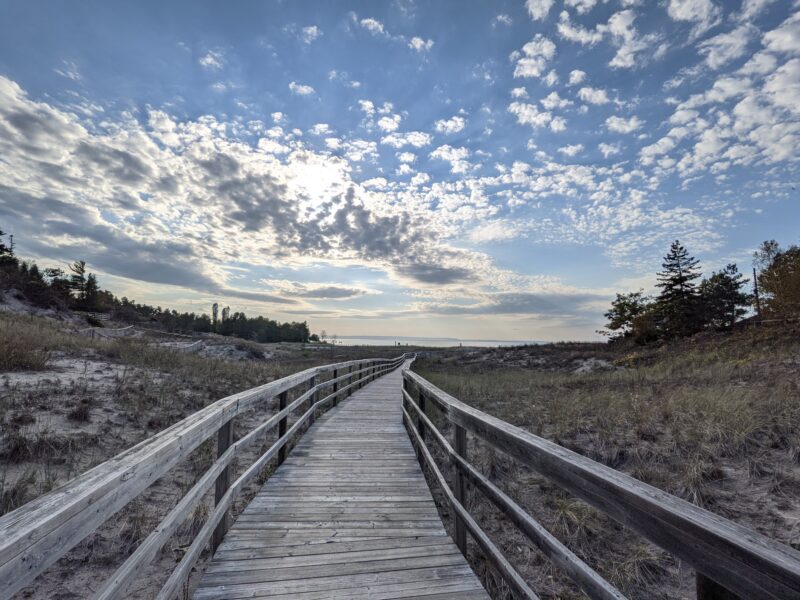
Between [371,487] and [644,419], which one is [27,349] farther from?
[644,419]

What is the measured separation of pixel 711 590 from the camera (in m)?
1.21

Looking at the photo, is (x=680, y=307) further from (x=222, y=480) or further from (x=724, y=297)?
(x=222, y=480)

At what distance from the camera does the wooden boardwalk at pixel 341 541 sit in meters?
2.79

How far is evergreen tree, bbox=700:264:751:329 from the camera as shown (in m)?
39.4

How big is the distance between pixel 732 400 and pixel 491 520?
635cm

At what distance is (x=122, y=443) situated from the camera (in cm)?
611

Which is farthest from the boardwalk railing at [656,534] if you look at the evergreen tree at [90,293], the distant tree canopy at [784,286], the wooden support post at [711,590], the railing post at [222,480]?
the evergreen tree at [90,293]

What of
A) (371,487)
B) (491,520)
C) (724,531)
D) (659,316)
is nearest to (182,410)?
(371,487)

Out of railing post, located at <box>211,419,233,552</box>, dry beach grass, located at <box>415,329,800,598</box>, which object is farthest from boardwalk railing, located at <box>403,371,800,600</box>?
railing post, located at <box>211,419,233,552</box>

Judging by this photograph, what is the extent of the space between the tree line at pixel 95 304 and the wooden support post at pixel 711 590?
146 ft

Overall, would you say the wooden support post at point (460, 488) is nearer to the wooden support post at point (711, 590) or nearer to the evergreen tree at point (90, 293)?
the wooden support post at point (711, 590)

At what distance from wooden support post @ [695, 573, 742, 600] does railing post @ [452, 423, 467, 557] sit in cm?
240

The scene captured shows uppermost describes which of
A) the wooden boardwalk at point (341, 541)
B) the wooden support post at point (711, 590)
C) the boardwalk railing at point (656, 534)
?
the boardwalk railing at point (656, 534)

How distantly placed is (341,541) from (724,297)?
5620cm
